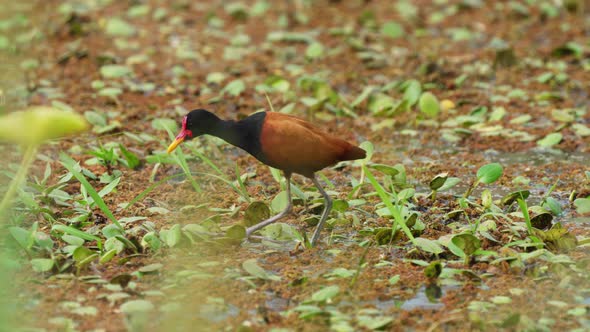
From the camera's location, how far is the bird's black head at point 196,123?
5.57 metres

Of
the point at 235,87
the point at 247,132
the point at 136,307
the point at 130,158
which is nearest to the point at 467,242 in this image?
the point at 247,132

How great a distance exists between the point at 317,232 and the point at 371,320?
1143 millimetres

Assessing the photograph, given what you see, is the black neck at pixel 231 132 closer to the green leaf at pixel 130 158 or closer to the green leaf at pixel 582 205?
the green leaf at pixel 130 158

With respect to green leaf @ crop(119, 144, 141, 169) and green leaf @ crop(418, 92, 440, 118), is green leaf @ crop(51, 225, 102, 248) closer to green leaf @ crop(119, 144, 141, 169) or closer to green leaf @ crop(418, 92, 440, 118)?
green leaf @ crop(119, 144, 141, 169)

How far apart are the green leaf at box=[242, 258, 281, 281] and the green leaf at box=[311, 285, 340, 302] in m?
0.36

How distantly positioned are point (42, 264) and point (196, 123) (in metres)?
1.28

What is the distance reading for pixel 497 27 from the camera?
10.2m

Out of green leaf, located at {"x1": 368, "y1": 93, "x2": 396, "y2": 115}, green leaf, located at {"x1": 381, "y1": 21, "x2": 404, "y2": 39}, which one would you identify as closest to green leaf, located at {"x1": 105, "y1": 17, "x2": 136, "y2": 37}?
green leaf, located at {"x1": 381, "y1": 21, "x2": 404, "y2": 39}

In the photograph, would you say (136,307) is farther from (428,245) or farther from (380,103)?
(380,103)

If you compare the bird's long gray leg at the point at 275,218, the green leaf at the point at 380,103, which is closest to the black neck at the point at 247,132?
the bird's long gray leg at the point at 275,218

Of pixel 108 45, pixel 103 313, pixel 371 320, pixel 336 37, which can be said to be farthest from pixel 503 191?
pixel 108 45

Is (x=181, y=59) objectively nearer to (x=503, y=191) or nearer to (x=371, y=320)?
(x=503, y=191)

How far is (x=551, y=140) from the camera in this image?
7121 millimetres

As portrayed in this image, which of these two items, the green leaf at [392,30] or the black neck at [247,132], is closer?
the black neck at [247,132]
